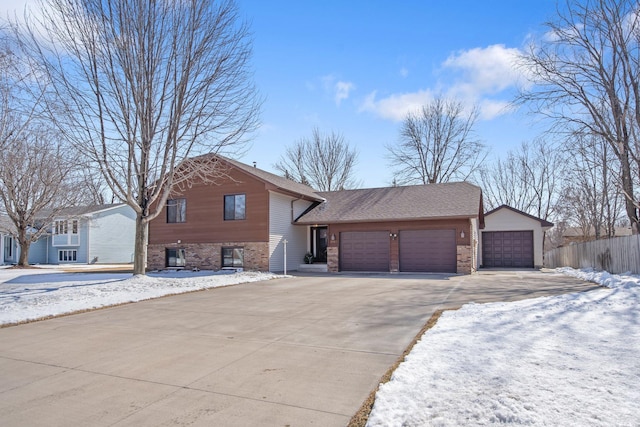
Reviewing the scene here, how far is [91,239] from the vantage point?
33312 mm

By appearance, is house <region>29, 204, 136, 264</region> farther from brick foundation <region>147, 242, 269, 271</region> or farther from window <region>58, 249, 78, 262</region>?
brick foundation <region>147, 242, 269, 271</region>

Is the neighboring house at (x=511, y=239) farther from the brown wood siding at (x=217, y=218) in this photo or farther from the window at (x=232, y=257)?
the window at (x=232, y=257)

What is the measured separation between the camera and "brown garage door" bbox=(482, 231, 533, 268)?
24.6 meters

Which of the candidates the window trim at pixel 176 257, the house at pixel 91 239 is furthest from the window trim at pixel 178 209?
the house at pixel 91 239

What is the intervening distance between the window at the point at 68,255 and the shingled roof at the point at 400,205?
2266 cm

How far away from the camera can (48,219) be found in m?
26.5

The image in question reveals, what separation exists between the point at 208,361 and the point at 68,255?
34724 mm

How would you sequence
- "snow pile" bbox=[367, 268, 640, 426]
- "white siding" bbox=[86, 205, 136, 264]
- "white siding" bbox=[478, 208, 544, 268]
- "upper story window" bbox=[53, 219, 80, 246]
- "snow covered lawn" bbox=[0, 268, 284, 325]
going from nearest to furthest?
"snow pile" bbox=[367, 268, 640, 426]
"snow covered lawn" bbox=[0, 268, 284, 325]
"white siding" bbox=[478, 208, 544, 268]
"upper story window" bbox=[53, 219, 80, 246]
"white siding" bbox=[86, 205, 136, 264]

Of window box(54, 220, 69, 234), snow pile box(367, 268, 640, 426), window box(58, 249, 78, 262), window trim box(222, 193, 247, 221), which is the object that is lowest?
window box(58, 249, 78, 262)

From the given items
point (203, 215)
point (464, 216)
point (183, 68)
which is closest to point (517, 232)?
point (464, 216)

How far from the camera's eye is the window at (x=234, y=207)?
66.5ft

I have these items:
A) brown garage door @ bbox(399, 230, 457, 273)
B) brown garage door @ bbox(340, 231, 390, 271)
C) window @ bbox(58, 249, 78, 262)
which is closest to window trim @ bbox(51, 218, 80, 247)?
window @ bbox(58, 249, 78, 262)

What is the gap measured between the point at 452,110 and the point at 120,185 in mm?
29745

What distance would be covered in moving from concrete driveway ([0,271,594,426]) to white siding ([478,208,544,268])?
16206 mm
